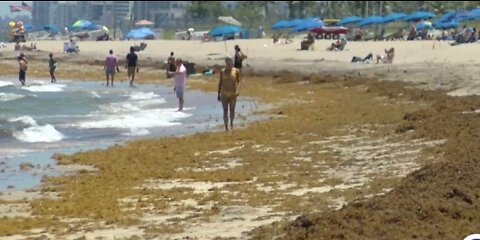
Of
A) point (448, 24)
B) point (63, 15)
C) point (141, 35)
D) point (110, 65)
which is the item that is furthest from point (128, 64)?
point (63, 15)

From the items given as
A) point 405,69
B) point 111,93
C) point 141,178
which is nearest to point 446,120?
point 141,178

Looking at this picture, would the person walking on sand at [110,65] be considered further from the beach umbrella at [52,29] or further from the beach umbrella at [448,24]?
the beach umbrella at [52,29]

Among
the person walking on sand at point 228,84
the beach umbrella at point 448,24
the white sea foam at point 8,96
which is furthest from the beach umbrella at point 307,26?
the person walking on sand at point 228,84

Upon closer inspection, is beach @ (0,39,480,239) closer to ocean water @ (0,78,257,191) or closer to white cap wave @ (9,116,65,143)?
ocean water @ (0,78,257,191)

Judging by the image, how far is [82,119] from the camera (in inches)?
968

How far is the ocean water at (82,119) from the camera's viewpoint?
1623cm

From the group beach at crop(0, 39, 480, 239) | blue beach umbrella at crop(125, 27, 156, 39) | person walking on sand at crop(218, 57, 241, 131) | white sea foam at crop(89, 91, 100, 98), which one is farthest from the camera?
blue beach umbrella at crop(125, 27, 156, 39)

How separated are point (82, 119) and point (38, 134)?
4.73 meters

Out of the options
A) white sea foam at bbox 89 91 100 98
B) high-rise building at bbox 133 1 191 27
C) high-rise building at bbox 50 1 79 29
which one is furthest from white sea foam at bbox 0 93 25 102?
high-rise building at bbox 133 1 191 27

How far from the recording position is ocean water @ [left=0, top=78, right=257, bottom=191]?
639 inches

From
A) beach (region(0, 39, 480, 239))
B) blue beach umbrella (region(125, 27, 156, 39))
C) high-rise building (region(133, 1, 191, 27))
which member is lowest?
beach (region(0, 39, 480, 239))

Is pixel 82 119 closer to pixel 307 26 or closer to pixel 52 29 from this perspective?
pixel 307 26

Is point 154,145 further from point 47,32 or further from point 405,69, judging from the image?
point 47,32

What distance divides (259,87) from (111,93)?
A: 17.6 ft
